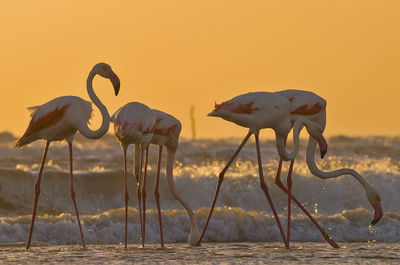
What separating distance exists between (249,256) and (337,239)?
172 inches

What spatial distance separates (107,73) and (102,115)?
60 centimetres

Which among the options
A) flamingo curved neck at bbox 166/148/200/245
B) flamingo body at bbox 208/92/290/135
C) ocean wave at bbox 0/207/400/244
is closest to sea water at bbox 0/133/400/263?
ocean wave at bbox 0/207/400/244

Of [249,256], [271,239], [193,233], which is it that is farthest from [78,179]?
[249,256]

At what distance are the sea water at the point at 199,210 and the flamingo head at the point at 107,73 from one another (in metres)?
2.35

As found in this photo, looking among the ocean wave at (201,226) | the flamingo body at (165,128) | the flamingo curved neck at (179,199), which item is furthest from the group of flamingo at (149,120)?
the ocean wave at (201,226)

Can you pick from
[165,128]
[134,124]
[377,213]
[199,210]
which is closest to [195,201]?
[199,210]

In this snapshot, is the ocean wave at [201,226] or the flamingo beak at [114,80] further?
the ocean wave at [201,226]

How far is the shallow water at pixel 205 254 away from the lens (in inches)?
459

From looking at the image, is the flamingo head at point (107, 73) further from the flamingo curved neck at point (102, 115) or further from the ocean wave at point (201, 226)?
the ocean wave at point (201, 226)

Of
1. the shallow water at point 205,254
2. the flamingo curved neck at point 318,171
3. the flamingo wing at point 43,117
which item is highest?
the flamingo wing at point 43,117

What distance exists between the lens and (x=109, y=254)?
1245 cm

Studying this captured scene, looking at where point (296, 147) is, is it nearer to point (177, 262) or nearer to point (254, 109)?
point (254, 109)

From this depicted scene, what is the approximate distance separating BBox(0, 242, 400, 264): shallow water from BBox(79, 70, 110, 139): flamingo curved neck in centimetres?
168

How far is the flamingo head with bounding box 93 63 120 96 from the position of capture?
41.3 feet
